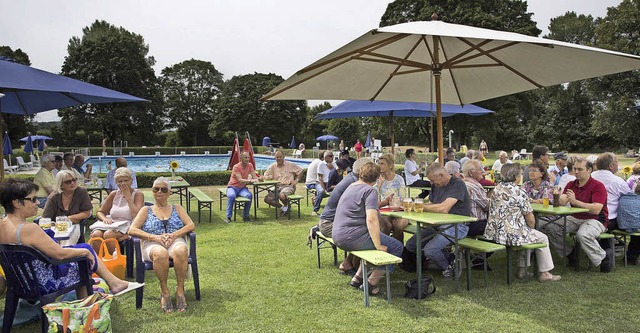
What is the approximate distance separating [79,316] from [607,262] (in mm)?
5215

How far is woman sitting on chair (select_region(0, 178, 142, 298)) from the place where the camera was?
3.21m

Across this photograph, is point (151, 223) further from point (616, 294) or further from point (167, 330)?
point (616, 294)

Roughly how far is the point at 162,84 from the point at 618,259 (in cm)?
5241

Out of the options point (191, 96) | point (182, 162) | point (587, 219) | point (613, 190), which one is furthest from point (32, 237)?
point (191, 96)

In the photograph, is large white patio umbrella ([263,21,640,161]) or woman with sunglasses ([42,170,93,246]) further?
woman with sunglasses ([42,170,93,246])

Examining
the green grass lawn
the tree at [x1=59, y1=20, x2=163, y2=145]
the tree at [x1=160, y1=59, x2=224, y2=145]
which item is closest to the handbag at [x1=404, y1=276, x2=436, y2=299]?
the green grass lawn

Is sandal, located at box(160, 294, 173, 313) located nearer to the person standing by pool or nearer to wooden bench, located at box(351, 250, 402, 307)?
wooden bench, located at box(351, 250, 402, 307)

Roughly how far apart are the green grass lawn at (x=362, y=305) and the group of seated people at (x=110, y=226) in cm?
40

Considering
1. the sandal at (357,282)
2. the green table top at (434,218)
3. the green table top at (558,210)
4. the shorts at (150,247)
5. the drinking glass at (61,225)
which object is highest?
the drinking glass at (61,225)

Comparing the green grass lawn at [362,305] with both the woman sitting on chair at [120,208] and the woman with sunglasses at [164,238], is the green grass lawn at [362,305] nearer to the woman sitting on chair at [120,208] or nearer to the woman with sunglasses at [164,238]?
the woman with sunglasses at [164,238]

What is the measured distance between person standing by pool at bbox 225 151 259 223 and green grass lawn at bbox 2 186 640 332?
304cm

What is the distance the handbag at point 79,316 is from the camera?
2977 mm

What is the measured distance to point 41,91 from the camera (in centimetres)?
707

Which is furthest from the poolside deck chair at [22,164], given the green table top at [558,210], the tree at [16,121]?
the green table top at [558,210]
